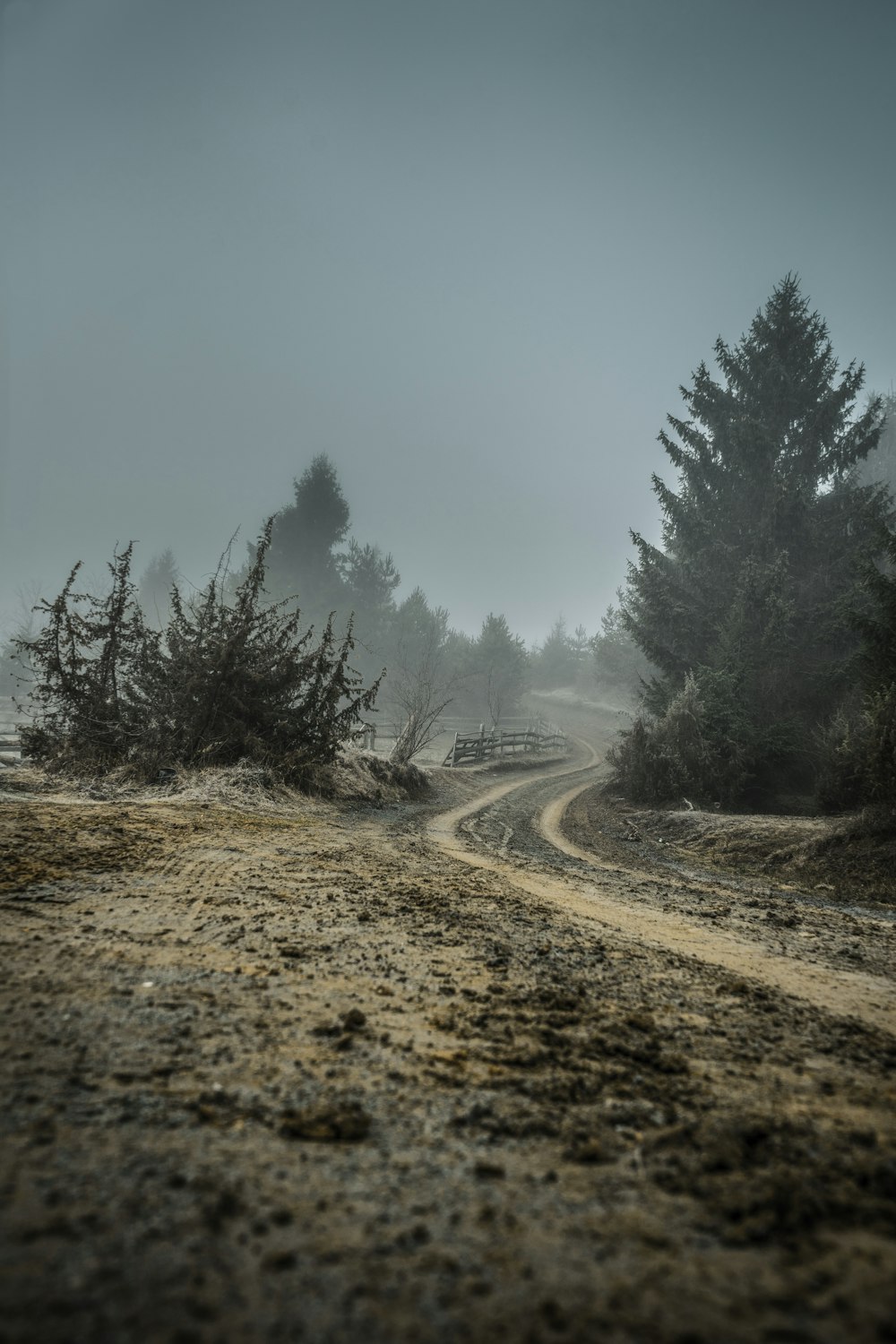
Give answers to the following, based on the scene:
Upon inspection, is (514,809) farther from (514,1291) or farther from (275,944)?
(514,1291)

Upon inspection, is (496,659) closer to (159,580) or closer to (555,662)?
(555,662)

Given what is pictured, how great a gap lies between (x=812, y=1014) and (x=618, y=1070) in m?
1.42

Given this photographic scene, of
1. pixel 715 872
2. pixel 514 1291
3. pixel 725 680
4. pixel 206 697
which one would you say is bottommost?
pixel 715 872

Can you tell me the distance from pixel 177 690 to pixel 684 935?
8.31 metres

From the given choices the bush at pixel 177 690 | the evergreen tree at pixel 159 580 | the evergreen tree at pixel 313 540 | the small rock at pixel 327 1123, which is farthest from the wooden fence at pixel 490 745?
the evergreen tree at pixel 159 580

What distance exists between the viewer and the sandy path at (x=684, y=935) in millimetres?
3176

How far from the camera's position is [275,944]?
309 cm

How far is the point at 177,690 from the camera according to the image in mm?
9445

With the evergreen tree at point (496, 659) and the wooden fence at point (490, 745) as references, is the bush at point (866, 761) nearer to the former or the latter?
the wooden fence at point (490, 745)

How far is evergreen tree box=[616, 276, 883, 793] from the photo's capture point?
47.2 feet

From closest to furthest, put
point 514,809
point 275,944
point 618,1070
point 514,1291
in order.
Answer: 1. point 514,1291
2. point 618,1070
3. point 275,944
4. point 514,809

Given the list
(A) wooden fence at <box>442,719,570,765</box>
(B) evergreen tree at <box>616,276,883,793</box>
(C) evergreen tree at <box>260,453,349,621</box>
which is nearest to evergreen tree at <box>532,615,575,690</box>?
(A) wooden fence at <box>442,719,570,765</box>

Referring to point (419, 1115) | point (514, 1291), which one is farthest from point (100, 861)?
point (514, 1291)

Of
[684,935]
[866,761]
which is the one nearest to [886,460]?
[866,761]
